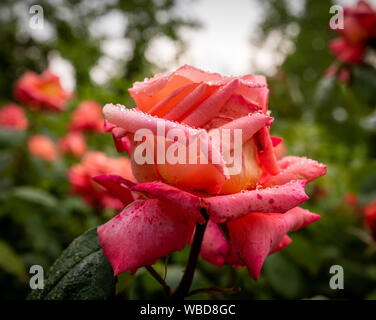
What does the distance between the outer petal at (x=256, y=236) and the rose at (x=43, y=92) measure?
1694 millimetres

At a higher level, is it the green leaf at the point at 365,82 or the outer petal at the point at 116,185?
the green leaf at the point at 365,82

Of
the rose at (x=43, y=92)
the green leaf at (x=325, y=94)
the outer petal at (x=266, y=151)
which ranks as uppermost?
the rose at (x=43, y=92)

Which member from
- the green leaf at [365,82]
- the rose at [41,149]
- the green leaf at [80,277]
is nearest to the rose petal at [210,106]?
the green leaf at [80,277]

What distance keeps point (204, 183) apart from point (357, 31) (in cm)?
106

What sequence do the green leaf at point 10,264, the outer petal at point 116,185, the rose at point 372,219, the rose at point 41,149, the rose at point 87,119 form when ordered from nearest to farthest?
the outer petal at point 116,185, the green leaf at point 10,264, the rose at point 372,219, the rose at point 41,149, the rose at point 87,119

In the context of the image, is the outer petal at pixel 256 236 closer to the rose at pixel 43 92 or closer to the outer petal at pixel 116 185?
the outer petal at pixel 116 185

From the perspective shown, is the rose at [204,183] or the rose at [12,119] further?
the rose at [12,119]

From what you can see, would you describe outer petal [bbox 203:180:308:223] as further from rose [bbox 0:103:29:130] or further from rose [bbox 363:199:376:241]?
rose [bbox 0:103:29:130]

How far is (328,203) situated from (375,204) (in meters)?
0.60

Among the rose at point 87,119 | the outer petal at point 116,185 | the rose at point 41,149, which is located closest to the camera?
the outer petal at point 116,185

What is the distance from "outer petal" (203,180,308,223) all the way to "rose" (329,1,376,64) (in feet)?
3.21

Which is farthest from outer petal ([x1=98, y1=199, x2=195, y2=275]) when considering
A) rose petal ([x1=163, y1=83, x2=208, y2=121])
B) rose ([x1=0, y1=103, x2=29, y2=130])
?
rose ([x1=0, y1=103, x2=29, y2=130])

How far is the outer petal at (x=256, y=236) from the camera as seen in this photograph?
379 millimetres
